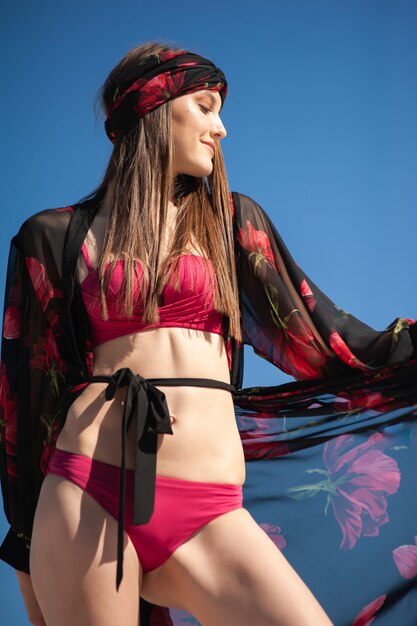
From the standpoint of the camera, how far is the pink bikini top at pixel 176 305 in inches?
72.4

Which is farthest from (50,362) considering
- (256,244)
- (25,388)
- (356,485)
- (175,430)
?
(356,485)

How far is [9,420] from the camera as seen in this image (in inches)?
80.8

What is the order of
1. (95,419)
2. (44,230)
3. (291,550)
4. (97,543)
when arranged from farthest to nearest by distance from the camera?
(291,550) < (44,230) < (95,419) < (97,543)

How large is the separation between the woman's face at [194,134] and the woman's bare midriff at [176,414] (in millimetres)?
416

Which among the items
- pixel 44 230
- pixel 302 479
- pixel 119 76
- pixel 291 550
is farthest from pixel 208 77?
pixel 291 550

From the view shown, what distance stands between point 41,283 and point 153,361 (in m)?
0.37

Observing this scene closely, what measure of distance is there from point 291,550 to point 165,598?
551mm

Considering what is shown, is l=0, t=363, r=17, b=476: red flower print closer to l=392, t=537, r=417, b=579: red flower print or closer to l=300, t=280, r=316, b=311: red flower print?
l=300, t=280, r=316, b=311: red flower print

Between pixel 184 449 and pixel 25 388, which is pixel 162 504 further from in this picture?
pixel 25 388

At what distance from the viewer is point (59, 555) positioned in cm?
165

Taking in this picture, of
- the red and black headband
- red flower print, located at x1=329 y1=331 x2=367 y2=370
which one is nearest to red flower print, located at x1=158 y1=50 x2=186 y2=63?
the red and black headband

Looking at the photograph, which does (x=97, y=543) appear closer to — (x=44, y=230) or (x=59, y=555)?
(x=59, y=555)

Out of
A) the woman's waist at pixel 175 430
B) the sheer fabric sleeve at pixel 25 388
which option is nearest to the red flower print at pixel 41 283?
the sheer fabric sleeve at pixel 25 388

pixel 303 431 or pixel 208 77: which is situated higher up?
pixel 208 77
